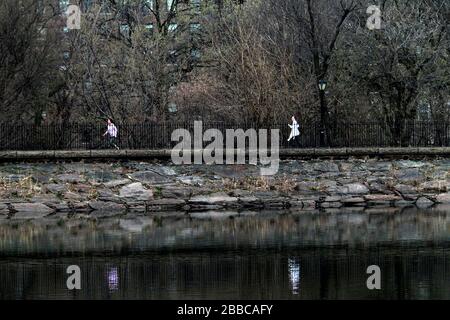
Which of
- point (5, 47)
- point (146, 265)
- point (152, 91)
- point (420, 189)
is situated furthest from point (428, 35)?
point (146, 265)

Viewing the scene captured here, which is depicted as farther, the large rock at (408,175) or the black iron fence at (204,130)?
the black iron fence at (204,130)

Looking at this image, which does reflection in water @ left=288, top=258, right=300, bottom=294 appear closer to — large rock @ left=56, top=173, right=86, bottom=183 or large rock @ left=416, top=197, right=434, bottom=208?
large rock @ left=416, top=197, right=434, bottom=208

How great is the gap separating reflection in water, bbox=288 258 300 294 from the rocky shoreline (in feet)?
35.9

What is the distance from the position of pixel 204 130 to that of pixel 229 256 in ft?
49.2

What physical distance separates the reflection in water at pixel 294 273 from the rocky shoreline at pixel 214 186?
10.9 metres

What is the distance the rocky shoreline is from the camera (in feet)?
79.7

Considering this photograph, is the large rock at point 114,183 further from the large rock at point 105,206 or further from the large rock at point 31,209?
the large rock at point 31,209

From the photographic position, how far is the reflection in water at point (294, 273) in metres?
10.7

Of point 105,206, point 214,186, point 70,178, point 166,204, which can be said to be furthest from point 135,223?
point 214,186

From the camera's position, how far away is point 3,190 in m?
24.1

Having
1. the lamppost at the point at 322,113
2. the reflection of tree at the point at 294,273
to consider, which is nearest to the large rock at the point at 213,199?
the lamppost at the point at 322,113

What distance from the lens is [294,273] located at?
11844 millimetres

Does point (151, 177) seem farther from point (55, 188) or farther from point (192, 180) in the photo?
point (55, 188)

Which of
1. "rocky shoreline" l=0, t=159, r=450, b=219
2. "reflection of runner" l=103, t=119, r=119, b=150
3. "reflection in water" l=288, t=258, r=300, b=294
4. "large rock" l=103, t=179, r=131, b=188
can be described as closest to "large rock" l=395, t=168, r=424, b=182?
"rocky shoreline" l=0, t=159, r=450, b=219
